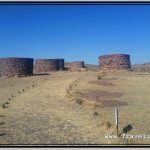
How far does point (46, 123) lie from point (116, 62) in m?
15.8

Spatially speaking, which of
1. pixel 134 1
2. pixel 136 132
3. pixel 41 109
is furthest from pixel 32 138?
pixel 134 1

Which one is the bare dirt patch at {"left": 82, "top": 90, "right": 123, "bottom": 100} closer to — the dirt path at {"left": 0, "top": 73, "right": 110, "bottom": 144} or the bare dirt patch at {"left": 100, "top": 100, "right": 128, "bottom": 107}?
the bare dirt patch at {"left": 100, "top": 100, "right": 128, "bottom": 107}

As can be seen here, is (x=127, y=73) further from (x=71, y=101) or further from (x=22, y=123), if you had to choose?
(x=22, y=123)

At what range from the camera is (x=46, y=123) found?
11.0 metres

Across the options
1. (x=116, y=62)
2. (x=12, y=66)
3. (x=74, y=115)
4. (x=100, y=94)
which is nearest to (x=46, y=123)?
(x=74, y=115)

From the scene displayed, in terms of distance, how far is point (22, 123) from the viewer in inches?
431

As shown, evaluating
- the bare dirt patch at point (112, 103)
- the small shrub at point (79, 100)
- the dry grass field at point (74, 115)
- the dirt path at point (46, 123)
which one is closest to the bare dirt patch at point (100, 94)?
the dry grass field at point (74, 115)

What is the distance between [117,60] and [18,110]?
14121 mm

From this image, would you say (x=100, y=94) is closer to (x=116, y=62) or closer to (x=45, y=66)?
(x=116, y=62)

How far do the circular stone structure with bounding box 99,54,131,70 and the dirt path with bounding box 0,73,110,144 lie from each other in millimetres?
11102

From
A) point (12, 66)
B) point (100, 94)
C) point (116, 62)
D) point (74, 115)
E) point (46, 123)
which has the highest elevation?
point (116, 62)

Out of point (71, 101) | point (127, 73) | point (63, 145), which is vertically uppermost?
point (127, 73)

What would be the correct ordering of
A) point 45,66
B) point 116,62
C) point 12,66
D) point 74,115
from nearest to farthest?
point 74,115
point 12,66
point 116,62
point 45,66

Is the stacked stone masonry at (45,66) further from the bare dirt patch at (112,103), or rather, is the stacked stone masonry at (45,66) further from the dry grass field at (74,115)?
the bare dirt patch at (112,103)
